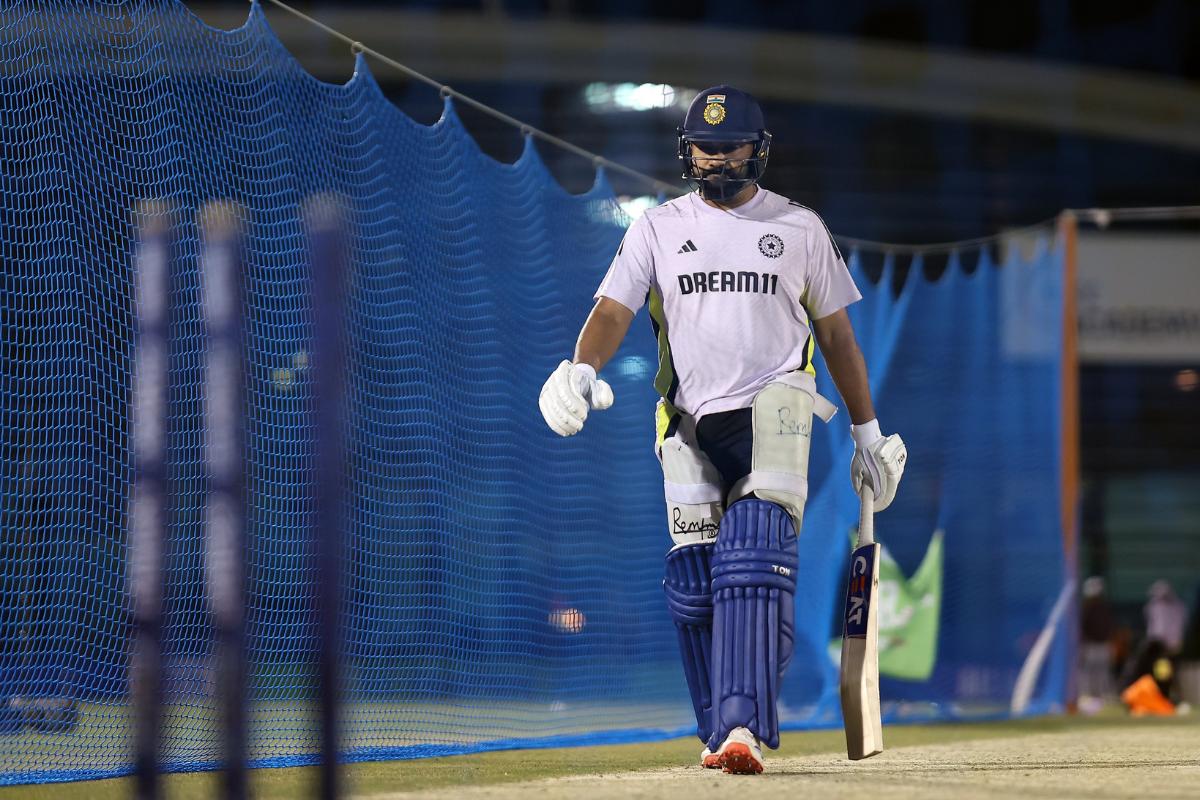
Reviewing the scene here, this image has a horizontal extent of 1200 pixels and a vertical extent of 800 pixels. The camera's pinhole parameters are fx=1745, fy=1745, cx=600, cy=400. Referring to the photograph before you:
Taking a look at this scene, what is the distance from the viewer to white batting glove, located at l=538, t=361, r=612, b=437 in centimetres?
445

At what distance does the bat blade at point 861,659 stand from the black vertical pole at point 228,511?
2512mm

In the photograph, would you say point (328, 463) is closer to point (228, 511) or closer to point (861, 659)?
point (228, 511)

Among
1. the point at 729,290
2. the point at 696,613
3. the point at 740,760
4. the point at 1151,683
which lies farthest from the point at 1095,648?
the point at 740,760

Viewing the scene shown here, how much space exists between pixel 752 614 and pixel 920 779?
0.61m

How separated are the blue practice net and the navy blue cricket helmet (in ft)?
5.65

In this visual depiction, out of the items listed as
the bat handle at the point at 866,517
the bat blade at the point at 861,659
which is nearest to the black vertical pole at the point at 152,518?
the bat blade at the point at 861,659

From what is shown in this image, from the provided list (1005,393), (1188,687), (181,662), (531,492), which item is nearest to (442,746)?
(181,662)

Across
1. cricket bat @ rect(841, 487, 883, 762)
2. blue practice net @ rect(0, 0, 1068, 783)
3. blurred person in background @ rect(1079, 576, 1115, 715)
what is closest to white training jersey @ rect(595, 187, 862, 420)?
cricket bat @ rect(841, 487, 883, 762)

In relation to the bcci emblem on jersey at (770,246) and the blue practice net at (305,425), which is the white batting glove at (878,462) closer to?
the bcci emblem on jersey at (770,246)

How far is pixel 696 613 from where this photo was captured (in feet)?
15.8

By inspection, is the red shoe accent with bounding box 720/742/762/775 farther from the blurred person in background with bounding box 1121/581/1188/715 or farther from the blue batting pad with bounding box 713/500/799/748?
the blurred person in background with bounding box 1121/581/1188/715

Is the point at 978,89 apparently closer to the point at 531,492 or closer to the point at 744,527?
the point at 531,492

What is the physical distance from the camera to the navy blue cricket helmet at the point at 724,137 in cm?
485

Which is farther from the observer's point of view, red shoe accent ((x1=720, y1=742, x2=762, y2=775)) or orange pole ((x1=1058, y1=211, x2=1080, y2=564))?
orange pole ((x1=1058, y1=211, x2=1080, y2=564))
